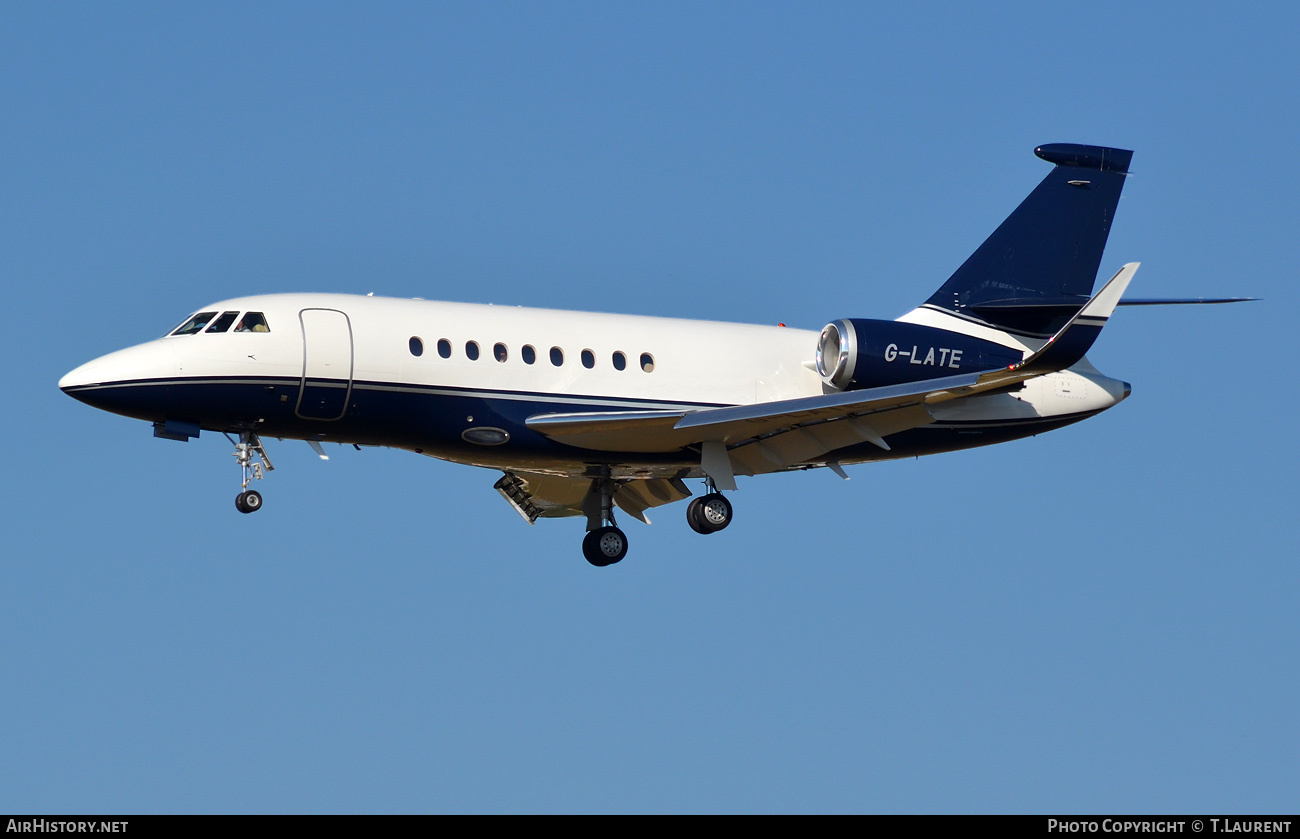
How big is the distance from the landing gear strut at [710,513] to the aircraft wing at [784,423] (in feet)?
2.00

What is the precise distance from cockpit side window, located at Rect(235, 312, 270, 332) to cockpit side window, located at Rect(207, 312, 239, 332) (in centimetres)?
16

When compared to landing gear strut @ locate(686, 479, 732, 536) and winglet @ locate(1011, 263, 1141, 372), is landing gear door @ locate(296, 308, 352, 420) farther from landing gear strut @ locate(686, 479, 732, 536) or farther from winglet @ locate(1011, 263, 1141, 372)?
winglet @ locate(1011, 263, 1141, 372)

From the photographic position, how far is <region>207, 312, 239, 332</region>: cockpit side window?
28828 mm

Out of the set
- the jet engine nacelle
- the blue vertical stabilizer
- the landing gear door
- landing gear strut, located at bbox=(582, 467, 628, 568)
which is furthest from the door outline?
the blue vertical stabilizer

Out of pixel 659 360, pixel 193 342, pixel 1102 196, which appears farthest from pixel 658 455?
pixel 1102 196

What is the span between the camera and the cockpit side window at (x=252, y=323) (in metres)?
28.8

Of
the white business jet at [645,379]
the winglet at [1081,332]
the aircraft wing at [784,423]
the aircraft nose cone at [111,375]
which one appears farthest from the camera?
the white business jet at [645,379]

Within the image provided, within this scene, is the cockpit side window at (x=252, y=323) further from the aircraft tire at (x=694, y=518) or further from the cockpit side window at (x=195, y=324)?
the aircraft tire at (x=694, y=518)

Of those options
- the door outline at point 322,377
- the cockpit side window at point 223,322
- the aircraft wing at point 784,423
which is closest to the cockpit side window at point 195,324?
the cockpit side window at point 223,322

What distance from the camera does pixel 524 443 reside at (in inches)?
1169

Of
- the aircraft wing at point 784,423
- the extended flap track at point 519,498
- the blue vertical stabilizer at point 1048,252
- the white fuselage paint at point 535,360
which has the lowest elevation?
the extended flap track at point 519,498
